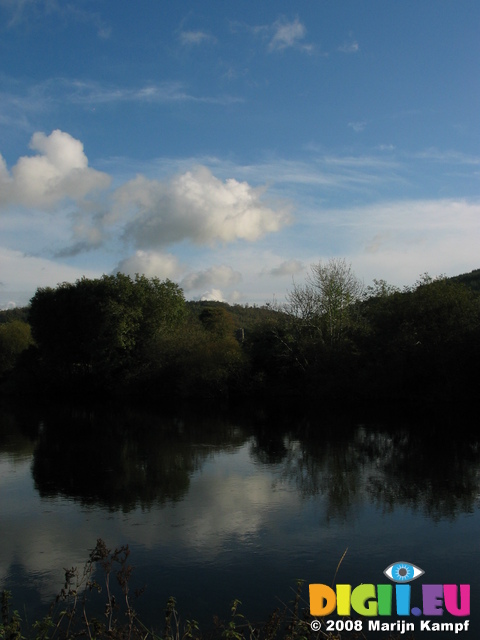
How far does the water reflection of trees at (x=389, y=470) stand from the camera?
1188 centimetres

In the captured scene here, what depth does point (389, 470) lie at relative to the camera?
15.2m

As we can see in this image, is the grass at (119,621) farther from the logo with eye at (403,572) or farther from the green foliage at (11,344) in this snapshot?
the green foliage at (11,344)

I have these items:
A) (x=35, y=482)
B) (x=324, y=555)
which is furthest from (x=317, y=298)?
(x=324, y=555)

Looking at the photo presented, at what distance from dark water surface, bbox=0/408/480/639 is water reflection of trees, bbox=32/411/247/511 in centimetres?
8

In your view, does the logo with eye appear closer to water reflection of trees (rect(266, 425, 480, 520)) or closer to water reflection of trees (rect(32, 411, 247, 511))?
water reflection of trees (rect(266, 425, 480, 520))

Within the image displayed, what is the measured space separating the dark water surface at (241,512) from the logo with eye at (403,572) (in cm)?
15

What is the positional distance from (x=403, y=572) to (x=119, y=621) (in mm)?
3976

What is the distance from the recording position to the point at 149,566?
8.54 m

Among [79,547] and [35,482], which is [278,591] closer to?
[79,547]

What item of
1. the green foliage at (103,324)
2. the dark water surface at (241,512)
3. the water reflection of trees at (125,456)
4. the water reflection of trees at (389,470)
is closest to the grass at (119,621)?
the dark water surface at (241,512)

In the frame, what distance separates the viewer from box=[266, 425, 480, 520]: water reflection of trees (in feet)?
39.0

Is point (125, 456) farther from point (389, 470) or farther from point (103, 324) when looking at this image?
point (103, 324)

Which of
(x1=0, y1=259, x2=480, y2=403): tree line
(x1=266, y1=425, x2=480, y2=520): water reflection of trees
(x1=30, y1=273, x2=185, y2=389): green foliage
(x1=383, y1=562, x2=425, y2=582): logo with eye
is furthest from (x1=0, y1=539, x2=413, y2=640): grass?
(x1=30, y1=273, x2=185, y2=389): green foliage

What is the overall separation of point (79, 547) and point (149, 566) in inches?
63.0
